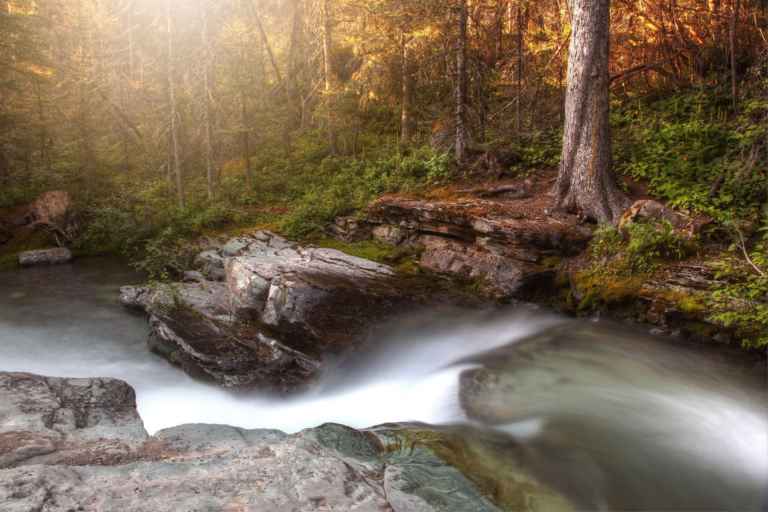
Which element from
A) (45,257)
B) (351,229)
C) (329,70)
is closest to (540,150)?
(351,229)

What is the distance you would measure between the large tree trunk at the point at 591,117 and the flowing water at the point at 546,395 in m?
2.88

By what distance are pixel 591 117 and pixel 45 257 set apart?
17.6m

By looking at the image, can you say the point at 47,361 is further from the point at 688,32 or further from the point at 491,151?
the point at 688,32

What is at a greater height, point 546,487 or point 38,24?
point 38,24

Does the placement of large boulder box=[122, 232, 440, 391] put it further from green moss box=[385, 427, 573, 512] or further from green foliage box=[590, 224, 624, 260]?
green foliage box=[590, 224, 624, 260]

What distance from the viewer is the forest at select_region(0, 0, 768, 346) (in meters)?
9.30

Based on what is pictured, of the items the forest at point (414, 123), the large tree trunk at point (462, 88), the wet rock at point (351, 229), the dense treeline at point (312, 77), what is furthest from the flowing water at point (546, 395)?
the dense treeline at point (312, 77)

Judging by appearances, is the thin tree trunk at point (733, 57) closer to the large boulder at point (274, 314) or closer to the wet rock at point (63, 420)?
the large boulder at point (274, 314)

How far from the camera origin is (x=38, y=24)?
19.9m

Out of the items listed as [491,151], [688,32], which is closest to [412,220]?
[491,151]

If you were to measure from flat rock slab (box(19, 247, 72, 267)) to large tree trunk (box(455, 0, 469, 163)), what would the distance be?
46.2 feet

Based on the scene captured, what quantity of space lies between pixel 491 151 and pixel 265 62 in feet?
66.7

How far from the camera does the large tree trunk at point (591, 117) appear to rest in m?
10.1

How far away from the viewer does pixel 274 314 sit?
8898 mm
